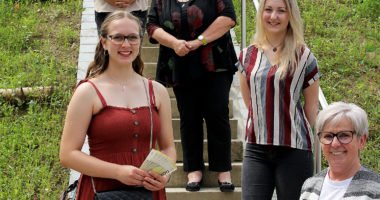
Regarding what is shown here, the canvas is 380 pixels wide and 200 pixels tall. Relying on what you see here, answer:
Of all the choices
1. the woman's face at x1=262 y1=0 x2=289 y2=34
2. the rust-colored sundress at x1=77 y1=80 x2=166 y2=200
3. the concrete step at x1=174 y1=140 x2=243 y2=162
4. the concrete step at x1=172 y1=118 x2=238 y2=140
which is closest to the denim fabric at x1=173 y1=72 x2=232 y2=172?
the concrete step at x1=174 y1=140 x2=243 y2=162

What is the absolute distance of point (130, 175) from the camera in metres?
4.02

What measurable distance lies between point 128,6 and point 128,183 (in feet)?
7.86

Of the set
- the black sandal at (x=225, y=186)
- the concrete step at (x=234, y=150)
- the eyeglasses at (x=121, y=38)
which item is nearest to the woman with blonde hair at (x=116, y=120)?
the eyeglasses at (x=121, y=38)

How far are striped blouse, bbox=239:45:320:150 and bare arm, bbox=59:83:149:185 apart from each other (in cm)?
108

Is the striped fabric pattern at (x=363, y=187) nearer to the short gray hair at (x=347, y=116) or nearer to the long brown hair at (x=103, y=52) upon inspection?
the short gray hair at (x=347, y=116)

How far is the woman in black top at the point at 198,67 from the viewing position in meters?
5.88

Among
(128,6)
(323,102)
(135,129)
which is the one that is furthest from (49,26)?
(135,129)

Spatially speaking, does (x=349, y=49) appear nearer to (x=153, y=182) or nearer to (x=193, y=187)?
(x=193, y=187)

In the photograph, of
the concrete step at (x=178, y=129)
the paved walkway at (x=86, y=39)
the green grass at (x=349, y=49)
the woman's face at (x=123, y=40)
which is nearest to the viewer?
the woman's face at (x=123, y=40)

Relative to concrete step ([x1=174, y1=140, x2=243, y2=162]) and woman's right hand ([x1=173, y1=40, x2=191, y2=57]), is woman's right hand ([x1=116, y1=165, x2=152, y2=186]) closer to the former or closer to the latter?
woman's right hand ([x1=173, y1=40, x2=191, y2=57])

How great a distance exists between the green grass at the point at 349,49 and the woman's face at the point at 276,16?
2.38 meters

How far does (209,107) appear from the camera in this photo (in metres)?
5.97

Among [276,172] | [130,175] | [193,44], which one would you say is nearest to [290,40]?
[276,172]

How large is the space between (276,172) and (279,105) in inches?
15.2
